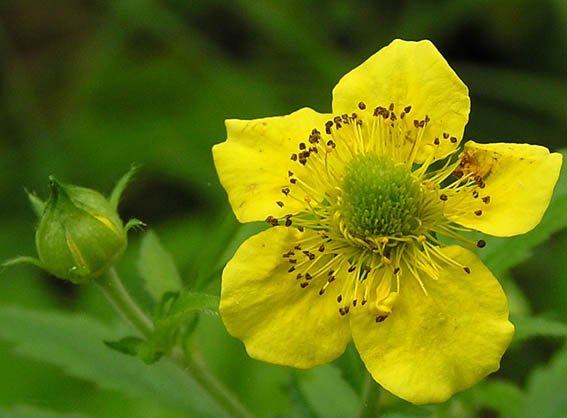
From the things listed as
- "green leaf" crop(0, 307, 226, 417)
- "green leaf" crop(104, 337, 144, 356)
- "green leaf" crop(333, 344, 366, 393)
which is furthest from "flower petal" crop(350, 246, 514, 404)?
"green leaf" crop(0, 307, 226, 417)

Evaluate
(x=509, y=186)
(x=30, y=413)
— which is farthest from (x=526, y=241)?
(x=30, y=413)

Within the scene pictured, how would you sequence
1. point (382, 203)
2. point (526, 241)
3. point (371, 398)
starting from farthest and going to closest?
1. point (526, 241)
2. point (371, 398)
3. point (382, 203)

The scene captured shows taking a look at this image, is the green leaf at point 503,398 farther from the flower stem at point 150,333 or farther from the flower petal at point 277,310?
the flower petal at point 277,310

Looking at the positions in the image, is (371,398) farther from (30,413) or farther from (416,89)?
(30,413)

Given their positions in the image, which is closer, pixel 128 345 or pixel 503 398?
pixel 128 345

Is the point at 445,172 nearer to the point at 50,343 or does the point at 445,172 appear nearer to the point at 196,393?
the point at 196,393

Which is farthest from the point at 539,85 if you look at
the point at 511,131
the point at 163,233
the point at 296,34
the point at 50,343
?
the point at 50,343
